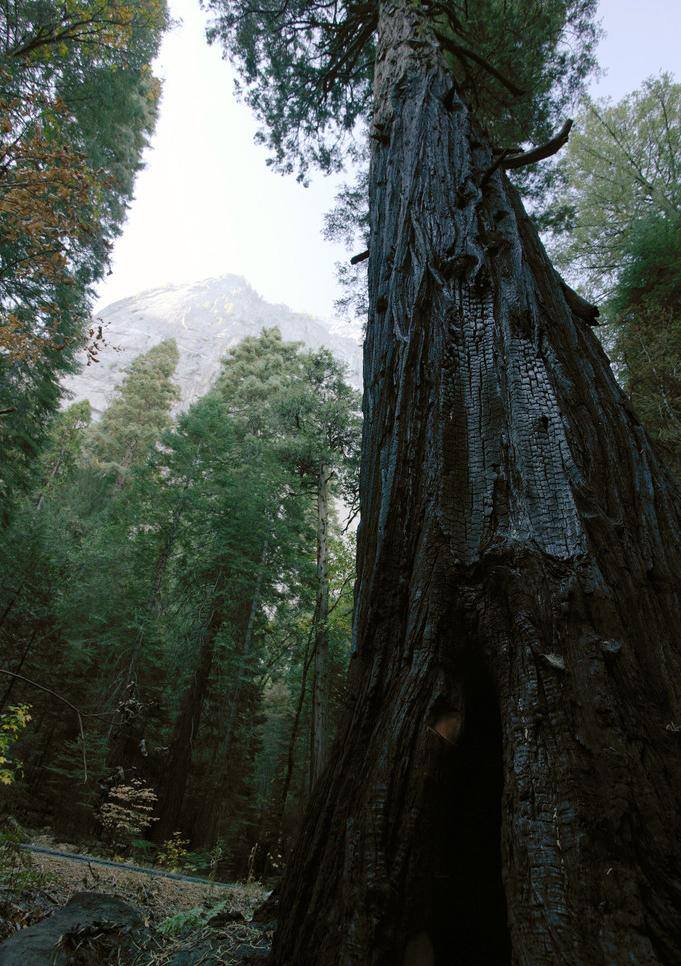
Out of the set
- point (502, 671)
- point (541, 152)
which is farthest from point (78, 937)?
point (541, 152)

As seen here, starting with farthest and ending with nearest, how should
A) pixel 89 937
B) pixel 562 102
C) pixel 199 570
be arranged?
pixel 199 570 → pixel 562 102 → pixel 89 937

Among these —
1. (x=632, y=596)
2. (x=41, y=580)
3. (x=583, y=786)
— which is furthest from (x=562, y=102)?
(x=41, y=580)

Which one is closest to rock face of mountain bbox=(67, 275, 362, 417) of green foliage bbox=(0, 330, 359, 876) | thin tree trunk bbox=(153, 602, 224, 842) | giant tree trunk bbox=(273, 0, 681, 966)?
green foliage bbox=(0, 330, 359, 876)

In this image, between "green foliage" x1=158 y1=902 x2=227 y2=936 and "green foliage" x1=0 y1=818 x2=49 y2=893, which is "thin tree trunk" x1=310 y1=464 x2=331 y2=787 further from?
"green foliage" x1=158 y1=902 x2=227 y2=936

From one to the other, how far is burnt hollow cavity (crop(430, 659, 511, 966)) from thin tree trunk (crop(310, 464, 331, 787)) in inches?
270

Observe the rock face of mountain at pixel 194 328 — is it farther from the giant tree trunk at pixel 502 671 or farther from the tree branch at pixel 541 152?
the giant tree trunk at pixel 502 671

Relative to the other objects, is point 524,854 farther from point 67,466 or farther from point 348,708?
point 67,466

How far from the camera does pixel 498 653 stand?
49.4 inches

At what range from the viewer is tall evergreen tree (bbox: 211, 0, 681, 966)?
38.0 inches

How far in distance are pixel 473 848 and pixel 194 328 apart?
115 metres

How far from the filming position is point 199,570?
12.1 meters

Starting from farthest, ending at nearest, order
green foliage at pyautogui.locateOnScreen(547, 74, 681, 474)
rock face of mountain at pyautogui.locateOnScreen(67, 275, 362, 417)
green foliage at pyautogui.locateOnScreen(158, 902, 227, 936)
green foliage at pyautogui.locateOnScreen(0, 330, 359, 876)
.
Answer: rock face of mountain at pyautogui.locateOnScreen(67, 275, 362, 417) → green foliage at pyautogui.locateOnScreen(0, 330, 359, 876) → green foliage at pyautogui.locateOnScreen(547, 74, 681, 474) → green foliage at pyautogui.locateOnScreen(158, 902, 227, 936)

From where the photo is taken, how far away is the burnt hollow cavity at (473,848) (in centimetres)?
117

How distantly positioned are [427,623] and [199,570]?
37.5 ft
